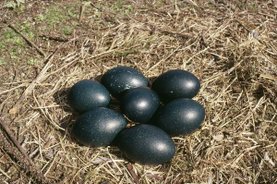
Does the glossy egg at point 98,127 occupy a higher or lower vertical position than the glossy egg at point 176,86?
lower

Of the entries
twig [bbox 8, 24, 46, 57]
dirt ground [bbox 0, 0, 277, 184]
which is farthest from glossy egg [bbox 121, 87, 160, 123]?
twig [bbox 8, 24, 46, 57]

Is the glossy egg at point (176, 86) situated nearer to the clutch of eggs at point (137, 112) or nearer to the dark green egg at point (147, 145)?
the clutch of eggs at point (137, 112)

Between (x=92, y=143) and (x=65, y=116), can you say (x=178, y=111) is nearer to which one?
(x=92, y=143)

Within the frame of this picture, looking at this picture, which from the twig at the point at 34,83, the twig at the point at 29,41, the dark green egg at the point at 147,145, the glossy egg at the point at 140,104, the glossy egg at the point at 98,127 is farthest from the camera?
the twig at the point at 29,41

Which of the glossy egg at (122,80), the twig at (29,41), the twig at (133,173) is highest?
the glossy egg at (122,80)

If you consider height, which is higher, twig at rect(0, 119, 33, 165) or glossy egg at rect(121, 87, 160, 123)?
glossy egg at rect(121, 87, 160, 123)

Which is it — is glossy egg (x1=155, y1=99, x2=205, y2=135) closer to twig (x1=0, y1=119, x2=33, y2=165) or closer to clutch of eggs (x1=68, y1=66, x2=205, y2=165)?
clutch of eggs (x1=68, y1=66, x2=205, y2=165)

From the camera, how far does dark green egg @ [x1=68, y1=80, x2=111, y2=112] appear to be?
355cm

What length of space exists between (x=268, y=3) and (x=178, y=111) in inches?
87.6

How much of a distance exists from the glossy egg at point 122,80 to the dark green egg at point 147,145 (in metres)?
0.46

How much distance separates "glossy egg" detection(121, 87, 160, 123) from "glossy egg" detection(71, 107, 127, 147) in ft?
0.29

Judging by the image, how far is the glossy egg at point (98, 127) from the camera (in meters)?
3.34

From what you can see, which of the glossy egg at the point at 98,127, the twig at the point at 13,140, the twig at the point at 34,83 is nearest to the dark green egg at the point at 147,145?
the glossy egg at the point at 98,127

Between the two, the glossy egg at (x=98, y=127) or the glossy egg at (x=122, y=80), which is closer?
the glossy egg at (x=98, y=127)
